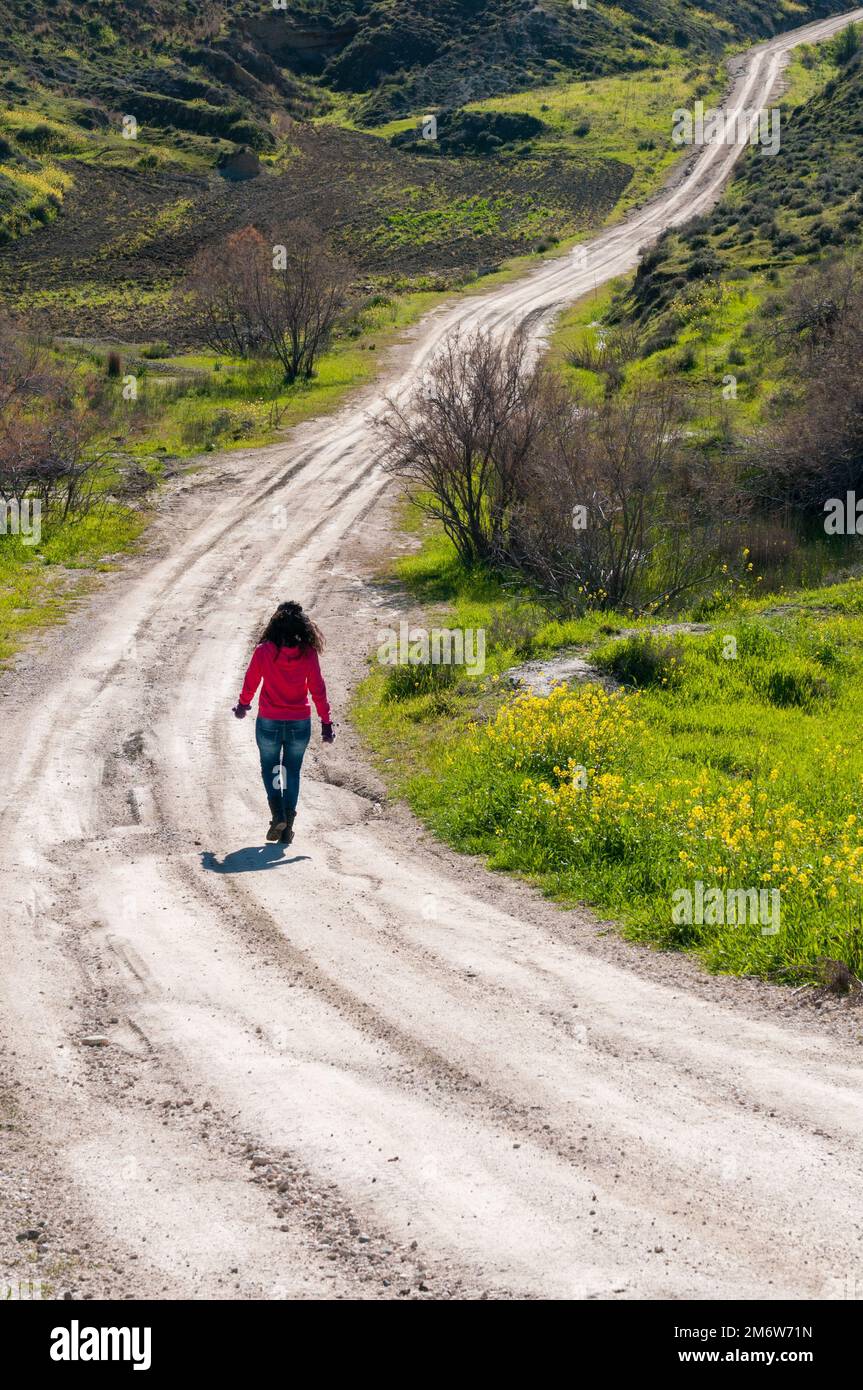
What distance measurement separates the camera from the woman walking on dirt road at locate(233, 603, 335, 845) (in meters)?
9.67

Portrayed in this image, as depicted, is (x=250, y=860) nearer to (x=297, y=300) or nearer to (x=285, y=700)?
(x=285, y=700)

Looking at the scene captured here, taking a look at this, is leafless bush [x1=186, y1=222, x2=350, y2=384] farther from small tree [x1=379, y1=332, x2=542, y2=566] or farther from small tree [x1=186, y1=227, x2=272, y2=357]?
small tree [x1=379, y1=332, x2=542, y2=566]

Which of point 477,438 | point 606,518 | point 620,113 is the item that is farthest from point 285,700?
point 620,113

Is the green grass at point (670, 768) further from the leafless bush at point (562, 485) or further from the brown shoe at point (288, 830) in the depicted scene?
the leafless bush at point (562, 485)

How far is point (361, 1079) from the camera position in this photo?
6.35m

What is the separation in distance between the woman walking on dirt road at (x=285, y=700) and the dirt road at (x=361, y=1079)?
50 cm

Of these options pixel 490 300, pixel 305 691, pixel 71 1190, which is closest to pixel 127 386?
pixel 490 300

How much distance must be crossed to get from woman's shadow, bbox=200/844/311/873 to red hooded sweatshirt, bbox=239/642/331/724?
3.71 feet

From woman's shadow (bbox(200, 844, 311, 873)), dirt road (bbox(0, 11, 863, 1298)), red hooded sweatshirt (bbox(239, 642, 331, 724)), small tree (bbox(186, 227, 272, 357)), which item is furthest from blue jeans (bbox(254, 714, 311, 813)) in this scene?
small tree (bbox(186, 227, 272, 357))

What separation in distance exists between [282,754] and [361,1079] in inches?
165

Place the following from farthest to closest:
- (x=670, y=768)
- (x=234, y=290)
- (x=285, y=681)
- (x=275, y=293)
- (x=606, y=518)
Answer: (x=234, y=290), (x=275, y=293), (x=606, y=518), (x=670, y=768), (x=285, y=681)

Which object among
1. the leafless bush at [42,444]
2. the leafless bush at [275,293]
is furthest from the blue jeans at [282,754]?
the leafless bush at [275,293]

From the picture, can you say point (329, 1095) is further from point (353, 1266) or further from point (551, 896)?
point (551, 896)

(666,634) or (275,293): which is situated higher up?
(275,293)
